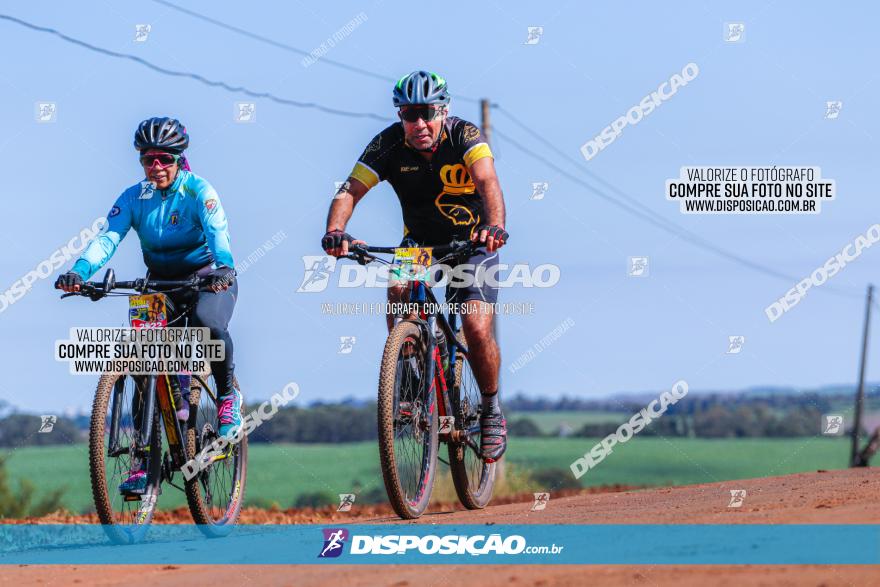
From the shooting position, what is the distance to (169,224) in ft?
31.0

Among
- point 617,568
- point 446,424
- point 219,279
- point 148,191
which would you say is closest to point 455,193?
point 446,424

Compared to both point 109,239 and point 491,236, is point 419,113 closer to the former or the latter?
point 491,236

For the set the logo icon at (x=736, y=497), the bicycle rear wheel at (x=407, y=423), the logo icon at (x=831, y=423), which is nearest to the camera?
the bicycle rear wheel at (x=407, y=423)

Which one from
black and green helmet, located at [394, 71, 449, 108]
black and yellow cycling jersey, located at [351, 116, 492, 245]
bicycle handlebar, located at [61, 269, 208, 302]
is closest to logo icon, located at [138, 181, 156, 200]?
bicycle handlebar, located at [61, 269, 208, 302]

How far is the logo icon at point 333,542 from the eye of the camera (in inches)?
310

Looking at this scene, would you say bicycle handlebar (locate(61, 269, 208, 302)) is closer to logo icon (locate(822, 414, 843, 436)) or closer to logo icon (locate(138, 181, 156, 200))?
logo icon (locate(138, 181, 156, 200))

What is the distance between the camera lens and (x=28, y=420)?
4641 centimetres

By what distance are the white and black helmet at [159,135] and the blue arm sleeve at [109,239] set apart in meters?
0.45

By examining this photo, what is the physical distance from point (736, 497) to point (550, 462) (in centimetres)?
4927

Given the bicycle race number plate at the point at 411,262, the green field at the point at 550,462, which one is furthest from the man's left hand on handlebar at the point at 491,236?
the green field at the point at 550,462

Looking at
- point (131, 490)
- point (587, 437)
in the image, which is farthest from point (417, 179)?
point (587, 437)

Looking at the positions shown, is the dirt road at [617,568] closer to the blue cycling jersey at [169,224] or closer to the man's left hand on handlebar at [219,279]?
the man's left hand on handlebar at [219,279]

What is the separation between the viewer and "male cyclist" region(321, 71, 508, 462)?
9383 mm

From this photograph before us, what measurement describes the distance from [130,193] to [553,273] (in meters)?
3.12
